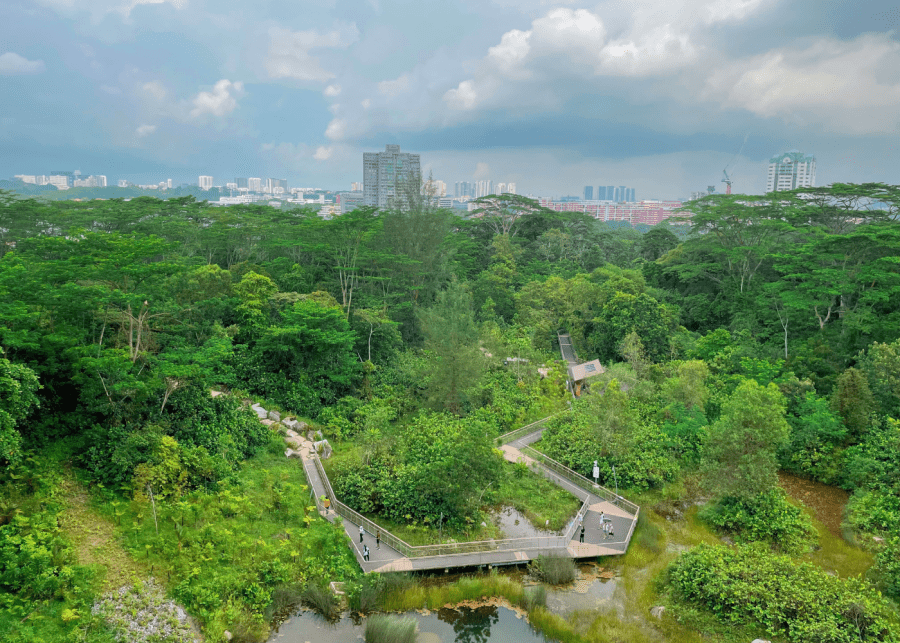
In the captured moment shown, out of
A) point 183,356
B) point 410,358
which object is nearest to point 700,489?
point 410,358

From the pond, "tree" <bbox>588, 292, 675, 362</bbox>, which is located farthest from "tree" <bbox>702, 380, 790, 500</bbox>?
"tree" <bbox>588, 292, 675, 362</bbox>

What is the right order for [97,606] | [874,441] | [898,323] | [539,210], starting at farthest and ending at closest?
1. [539,210]
2. [898,323]
3. [874,441]
4. [97,606]

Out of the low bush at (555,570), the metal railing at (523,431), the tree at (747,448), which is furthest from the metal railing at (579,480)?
the low bush at (555,570)

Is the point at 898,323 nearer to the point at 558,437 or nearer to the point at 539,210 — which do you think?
the point at 558,437

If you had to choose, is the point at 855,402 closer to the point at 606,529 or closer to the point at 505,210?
the point at 606,529

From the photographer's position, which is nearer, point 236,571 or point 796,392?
point 236,571

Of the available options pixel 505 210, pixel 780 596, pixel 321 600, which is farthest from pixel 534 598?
pixel 505 210

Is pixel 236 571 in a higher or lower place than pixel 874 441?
lower
